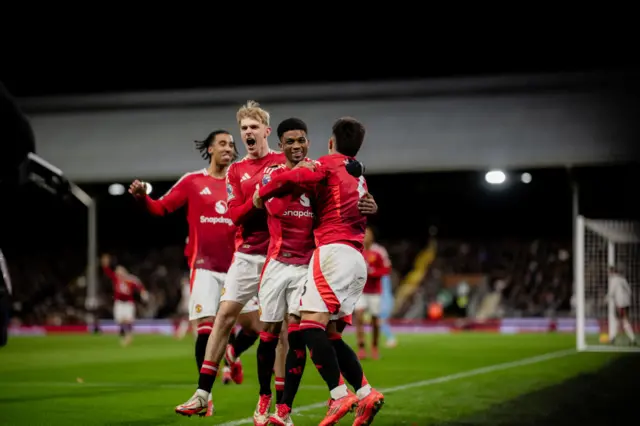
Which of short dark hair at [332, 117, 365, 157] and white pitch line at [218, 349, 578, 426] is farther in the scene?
white pitch line at [218, 349, 578, 426]

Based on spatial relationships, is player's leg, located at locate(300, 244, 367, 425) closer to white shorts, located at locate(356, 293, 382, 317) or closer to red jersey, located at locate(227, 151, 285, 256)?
red jersey, located at locate(227, 151, 285, 256)

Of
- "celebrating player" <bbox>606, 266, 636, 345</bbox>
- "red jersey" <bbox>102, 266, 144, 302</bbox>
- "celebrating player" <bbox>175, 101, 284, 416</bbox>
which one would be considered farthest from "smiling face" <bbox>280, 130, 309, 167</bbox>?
"red jersey" <bbox>102, 266, 144, 302</bbox>

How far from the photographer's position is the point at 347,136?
6.71m

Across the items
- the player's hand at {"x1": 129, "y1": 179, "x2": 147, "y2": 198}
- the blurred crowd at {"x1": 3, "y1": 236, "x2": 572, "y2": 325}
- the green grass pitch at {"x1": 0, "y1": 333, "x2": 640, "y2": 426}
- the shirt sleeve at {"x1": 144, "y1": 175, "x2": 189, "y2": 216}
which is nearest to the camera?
the player's hand at {"x1": 129, "y1": 179, "x2": 147, "y2": 198}

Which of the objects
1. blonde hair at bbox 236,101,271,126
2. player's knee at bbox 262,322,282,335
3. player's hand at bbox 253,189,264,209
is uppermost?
blonde hair at bbox 236,101,271,126

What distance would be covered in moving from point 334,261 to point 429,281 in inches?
1261

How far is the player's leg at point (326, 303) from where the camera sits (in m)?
6.38

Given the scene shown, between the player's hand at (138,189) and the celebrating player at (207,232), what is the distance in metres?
0.60

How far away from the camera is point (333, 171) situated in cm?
659

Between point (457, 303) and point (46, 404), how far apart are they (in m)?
27.6

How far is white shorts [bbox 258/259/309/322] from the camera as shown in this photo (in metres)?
6.75

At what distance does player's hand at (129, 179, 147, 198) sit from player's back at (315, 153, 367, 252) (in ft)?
5.66

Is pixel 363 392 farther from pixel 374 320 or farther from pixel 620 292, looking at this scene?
pixel 620 292

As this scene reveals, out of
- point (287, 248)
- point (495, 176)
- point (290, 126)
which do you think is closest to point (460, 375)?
point (287, 248)
